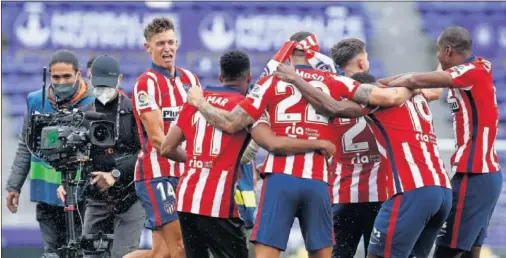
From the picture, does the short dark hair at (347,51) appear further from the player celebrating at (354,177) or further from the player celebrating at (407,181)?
the player celebrating at (407,181)

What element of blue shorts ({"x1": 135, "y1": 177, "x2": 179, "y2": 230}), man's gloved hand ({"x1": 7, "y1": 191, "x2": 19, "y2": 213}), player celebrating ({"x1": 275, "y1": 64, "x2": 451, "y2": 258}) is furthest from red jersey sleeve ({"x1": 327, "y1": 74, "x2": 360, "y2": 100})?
man's gloved hand ({"x1": 7, "y1": 191, "x2": 19, "y2": 213})

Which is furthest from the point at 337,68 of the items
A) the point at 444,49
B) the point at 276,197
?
the point at 276,197

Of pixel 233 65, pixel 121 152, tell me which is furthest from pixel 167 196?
pixel 233 65

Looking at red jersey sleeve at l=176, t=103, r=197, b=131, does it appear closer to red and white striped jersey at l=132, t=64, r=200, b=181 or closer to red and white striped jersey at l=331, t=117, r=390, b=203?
red and white striped jersey at l=132, t=64, r=200, b=181

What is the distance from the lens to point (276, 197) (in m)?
7.94

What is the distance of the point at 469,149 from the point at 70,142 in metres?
2.90

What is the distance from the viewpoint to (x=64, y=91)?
10.5 meters

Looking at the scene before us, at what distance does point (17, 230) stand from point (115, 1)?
2877 millimetres

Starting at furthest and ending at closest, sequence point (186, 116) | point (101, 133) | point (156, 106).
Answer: point (101, 133), point (156, 106), point (186, 116)

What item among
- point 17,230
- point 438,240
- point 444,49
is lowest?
point 17,230

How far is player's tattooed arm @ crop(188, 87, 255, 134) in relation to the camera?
8.03m

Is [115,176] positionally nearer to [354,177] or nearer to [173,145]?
[173,145]

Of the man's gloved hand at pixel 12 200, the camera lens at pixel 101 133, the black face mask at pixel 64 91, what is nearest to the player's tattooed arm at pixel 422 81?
the camera lens at pixel 101 133

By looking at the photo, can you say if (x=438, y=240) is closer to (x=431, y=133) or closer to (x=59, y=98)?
(x=431, y=133)
